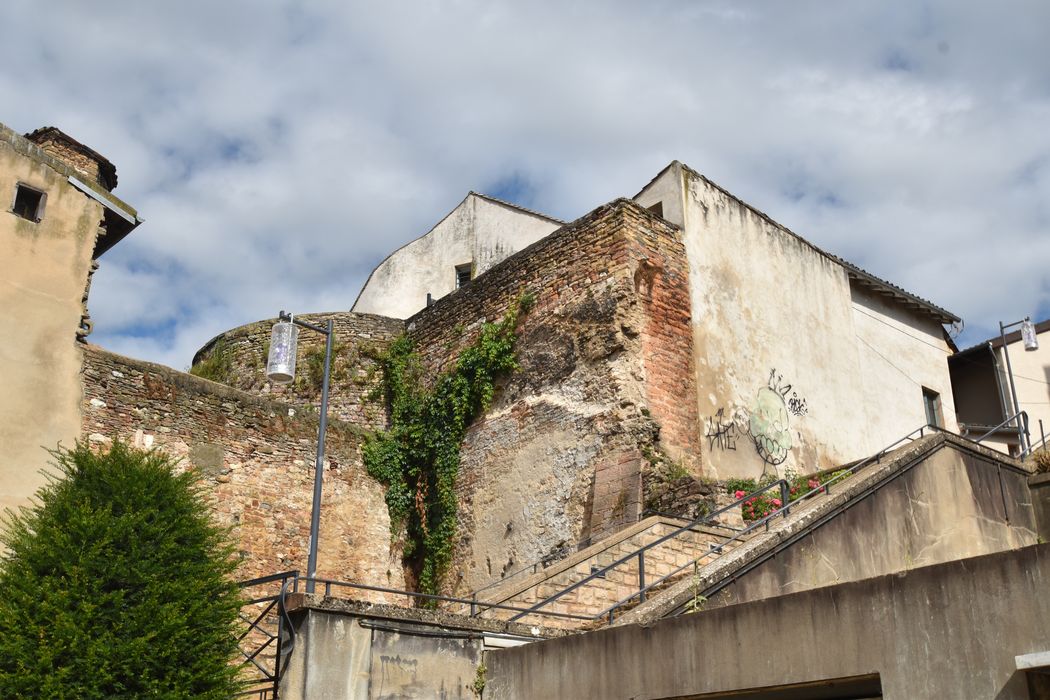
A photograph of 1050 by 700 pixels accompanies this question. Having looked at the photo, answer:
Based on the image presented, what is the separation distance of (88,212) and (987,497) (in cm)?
1243

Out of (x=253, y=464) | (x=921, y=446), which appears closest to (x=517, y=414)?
(x=253, y=464)

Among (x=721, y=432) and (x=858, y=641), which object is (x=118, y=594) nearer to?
(x=858, y=641)

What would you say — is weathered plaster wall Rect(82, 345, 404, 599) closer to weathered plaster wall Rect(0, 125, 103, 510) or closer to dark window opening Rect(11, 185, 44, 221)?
weathered plaster wall Rect(0, 125, 103, 510)

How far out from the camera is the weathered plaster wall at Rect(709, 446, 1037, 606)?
9.97 meters

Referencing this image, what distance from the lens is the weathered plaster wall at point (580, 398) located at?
1452 cm

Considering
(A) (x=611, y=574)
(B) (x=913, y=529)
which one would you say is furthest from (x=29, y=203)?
(B) (x=913, y=529)

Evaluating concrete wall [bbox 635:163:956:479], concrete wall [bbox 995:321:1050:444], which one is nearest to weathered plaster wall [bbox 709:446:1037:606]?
concrete wall [bbox 635:163:956:479]

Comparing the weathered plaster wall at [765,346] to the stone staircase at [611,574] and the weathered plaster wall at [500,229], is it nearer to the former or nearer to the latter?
the stone staircase at [611,574]

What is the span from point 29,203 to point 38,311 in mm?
1611

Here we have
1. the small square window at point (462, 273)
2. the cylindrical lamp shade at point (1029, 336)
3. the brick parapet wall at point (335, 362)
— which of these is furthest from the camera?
the small square window at point (462, 273)

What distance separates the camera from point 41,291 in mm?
14016

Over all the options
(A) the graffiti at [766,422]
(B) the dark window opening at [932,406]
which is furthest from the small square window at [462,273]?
(B) the dark window opening at [932,406]

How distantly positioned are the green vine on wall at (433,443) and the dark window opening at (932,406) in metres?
9.05

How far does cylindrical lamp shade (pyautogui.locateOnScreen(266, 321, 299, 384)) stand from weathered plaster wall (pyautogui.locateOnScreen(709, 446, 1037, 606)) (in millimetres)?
5084
